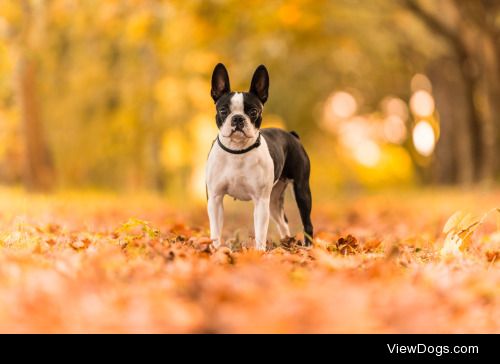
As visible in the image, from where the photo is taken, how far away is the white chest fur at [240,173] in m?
5.77

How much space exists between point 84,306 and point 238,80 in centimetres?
2153

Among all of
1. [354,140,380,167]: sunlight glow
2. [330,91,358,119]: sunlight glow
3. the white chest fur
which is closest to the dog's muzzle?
the white chest fur

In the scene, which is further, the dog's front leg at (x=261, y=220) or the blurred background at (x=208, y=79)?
the blurred background at (x=208, y=79)

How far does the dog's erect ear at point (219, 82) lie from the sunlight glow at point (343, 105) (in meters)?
27.4

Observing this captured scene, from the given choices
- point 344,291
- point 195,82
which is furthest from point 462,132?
point 344,291

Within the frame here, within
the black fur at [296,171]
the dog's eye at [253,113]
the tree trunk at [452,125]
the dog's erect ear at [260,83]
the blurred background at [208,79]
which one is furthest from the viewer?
the tree trunk at [452,125]

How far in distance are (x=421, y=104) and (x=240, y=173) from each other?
25.8 m

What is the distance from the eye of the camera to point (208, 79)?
26.6 meters

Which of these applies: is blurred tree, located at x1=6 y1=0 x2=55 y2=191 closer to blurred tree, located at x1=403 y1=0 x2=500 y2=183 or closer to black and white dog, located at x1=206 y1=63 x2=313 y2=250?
blurred tree, located at x1=403 y1=0 x2=500 y2=183

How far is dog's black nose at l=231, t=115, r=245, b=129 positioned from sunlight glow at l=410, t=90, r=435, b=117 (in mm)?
25066

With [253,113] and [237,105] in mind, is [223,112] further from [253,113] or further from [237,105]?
[253,113]
